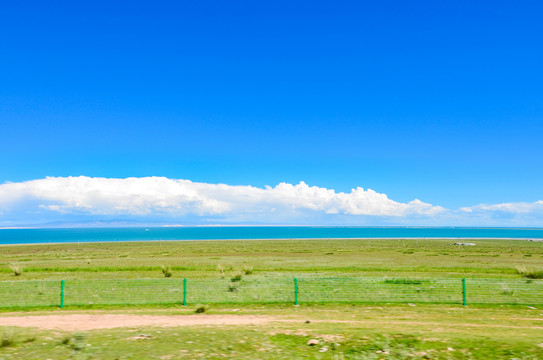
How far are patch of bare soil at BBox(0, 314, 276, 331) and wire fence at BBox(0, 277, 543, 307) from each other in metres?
3.52

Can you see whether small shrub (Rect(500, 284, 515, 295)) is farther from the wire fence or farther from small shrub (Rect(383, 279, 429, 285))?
small shrub (Rect(383, 279, 429, 285))

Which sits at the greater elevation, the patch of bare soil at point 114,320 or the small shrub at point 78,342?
the small shrub at point 78,342

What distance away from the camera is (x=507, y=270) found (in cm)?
3716

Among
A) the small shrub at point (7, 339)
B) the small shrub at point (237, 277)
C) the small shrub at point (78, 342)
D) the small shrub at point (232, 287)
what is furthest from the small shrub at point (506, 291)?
the small shrub at point (7, 339)

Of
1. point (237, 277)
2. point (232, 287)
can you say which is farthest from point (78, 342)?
point (237, 277)

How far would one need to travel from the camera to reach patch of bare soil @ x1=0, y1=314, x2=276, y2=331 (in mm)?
15917

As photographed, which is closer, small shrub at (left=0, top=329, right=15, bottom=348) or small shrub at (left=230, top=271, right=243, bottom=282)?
small shrub at (left=0, top=329, right=15, bottom=348)

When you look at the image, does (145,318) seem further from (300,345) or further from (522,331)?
(522,331)

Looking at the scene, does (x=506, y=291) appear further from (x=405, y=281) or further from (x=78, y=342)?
(x=78, y=342)

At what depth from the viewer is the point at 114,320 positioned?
1716cm

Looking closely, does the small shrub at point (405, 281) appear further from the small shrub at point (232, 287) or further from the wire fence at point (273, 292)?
the small shrub at point (232, 287)

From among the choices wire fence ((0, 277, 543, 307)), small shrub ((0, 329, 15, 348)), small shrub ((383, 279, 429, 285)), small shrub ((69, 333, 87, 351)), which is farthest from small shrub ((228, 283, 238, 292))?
small shrub ((0, 329, 15, 348))

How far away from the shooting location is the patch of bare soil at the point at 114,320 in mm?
15917

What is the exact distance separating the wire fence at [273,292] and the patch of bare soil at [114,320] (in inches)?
139
